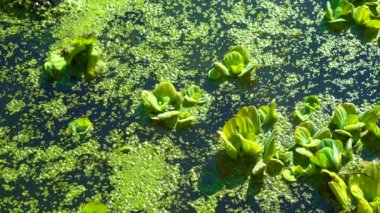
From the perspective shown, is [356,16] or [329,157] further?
[356,16]

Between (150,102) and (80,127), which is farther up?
(150,102)

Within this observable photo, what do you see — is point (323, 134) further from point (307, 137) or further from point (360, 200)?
point (360, 200)

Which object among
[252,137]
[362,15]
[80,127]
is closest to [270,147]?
[252,137]

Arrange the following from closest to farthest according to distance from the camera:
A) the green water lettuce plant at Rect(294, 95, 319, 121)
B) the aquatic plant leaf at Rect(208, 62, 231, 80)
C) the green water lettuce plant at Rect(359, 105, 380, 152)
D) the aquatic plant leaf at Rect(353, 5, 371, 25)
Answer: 1. the green water lettuce plant at Rect(359, 105, 380, 152)
2. the green water lettuce plant at Rect(294, 95, 319, 121)
3. the aquatic plant leaf at Rect(208, 62, 231, 80)
4. the aquatic plant leaf at Rect(353, 5, 371, 25)

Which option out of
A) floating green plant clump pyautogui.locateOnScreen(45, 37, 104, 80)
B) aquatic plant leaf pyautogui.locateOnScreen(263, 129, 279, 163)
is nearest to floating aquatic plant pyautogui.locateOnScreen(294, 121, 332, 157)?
aquatic plant leaf pyautogui.locateOnScreen(263, 129, 279, 163)

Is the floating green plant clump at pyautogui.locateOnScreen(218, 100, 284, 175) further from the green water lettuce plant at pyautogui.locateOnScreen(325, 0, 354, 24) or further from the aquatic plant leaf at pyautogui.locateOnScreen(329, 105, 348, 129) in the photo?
the green water lettuce plant at pyautogui.locateOnScreen(325, 0, 354, 24)

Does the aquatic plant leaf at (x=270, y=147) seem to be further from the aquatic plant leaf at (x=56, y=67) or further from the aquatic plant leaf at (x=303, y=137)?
the aquatic plant leaf at (x=56, y=67)

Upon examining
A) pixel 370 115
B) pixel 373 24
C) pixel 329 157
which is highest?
pixel 373 24

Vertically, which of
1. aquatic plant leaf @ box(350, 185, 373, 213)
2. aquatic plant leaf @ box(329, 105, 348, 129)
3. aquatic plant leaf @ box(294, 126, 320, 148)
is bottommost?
A: aquatic plant leaf @ box(350, 185, 373, 213)
